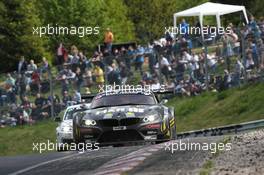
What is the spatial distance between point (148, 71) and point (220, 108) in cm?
287

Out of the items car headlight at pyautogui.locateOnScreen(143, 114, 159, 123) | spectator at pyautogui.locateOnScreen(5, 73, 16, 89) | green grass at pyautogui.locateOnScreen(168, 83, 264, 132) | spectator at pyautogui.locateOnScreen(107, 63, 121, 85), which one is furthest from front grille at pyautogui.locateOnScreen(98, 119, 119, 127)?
spectator at pyautogui.locateOnScreen(5, 73, 16, 89)

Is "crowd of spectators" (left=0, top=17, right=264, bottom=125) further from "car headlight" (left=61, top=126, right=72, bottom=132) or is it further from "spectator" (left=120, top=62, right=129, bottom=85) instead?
"car headlight" (left=61, top=126, right=72, bottom=132)

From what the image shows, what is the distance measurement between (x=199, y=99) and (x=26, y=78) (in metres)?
6.66

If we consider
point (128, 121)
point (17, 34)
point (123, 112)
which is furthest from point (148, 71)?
point (17, 34)

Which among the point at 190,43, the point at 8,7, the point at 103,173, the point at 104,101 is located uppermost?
the point at 8,7

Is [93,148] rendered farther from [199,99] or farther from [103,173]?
[199,99]

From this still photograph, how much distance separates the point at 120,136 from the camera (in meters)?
18.7

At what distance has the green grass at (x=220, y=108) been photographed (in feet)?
93.4

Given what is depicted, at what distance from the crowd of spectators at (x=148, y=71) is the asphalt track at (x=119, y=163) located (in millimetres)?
12005

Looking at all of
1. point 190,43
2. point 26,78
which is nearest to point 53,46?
point 26,78

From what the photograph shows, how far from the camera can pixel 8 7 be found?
54594mm

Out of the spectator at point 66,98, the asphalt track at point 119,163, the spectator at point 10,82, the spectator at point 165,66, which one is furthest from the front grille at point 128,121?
the spectator at point 10,82

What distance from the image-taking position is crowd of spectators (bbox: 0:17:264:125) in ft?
94.7

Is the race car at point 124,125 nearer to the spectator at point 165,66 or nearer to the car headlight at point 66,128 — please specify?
the car headlight at point 66,128
